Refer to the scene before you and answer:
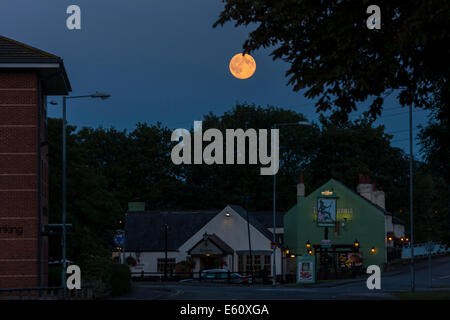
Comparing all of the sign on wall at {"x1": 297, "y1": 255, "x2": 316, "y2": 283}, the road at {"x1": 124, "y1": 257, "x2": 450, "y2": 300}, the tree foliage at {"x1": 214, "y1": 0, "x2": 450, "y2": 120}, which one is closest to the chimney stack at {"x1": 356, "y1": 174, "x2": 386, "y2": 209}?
the road at {"x1": 124, "y1": 257, "x2": 450, "y2": 300}

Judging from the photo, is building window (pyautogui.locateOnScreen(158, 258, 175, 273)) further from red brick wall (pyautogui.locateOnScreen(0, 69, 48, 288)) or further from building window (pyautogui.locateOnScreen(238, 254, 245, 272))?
red brick wall (pyautogui.locateOnScreen(0, 69, 48, 288))

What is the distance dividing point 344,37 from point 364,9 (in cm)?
90

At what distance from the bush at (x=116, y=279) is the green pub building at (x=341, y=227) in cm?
3887

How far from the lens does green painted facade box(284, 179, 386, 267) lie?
75.1m

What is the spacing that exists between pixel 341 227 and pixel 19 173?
47251mm

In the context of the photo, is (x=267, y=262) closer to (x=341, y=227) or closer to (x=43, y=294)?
(x=341, y=227)

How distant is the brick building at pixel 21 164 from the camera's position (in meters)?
33.7

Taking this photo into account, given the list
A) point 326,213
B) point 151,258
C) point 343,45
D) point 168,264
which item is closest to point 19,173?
point 343,45

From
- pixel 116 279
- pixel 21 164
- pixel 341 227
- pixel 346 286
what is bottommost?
pixel 346 286

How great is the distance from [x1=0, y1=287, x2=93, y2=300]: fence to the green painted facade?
145ft

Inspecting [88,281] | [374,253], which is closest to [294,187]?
[374,253]

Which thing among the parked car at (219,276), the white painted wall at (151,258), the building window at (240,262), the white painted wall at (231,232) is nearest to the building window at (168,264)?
the white painted wall at (151,258)

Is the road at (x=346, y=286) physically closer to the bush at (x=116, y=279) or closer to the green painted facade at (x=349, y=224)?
the bush at (x=116, y=279)

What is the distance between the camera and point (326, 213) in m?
75.5
